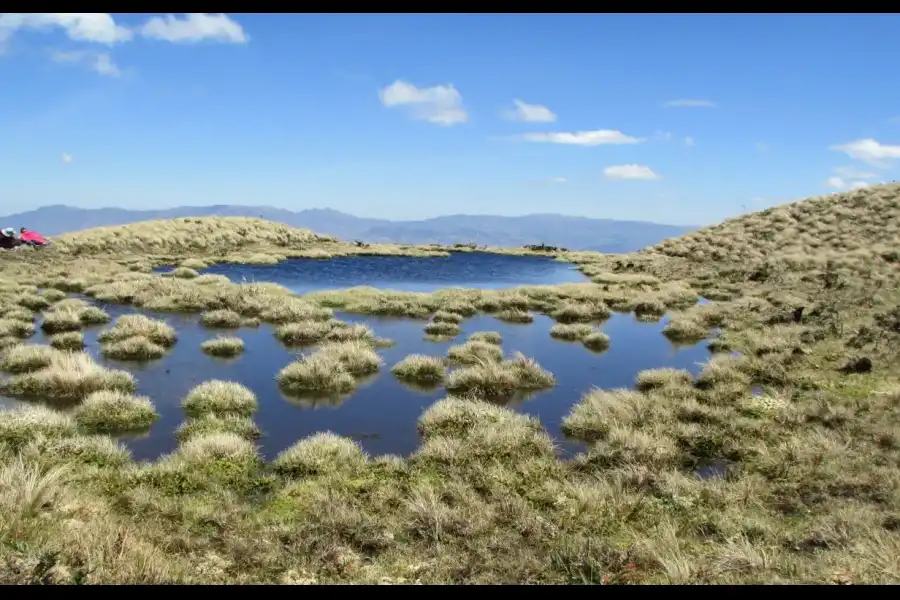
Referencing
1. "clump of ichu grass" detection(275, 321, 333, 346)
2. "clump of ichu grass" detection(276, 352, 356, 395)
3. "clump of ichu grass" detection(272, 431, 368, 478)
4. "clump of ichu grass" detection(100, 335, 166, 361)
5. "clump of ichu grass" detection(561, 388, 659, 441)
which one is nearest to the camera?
"clump of ichu grass" detection(272, 431, 368, 478)

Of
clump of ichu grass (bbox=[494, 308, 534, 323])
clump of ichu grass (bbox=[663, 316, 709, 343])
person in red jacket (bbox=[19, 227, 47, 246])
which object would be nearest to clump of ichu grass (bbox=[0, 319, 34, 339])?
clump of ichu grass (bbox=[494, 308, 534, 323])

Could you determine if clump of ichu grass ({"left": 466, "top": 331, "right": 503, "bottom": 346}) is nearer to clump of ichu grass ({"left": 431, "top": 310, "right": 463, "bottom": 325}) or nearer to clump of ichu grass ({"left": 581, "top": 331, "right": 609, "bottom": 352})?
clump of ichu grass ({"left": 581, "top": 331, "right": 609, "bottom": 352})

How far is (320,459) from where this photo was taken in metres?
10.3

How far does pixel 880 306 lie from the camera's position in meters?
23.7

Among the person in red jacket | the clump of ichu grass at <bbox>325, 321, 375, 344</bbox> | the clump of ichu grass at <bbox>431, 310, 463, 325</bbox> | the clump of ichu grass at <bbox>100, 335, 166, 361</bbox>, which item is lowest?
the clump of ichu grass at <bbox>100, 335, 166, 361</bbox>

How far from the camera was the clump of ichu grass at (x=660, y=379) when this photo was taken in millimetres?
Result: 16234

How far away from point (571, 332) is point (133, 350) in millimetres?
16285

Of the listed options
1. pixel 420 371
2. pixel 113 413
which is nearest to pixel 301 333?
pixel 420 371

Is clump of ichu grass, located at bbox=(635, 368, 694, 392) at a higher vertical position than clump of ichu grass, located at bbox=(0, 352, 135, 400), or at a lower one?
higher

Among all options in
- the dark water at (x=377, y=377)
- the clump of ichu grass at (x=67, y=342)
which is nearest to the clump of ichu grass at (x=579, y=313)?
the dark water at (x=377, y=377)

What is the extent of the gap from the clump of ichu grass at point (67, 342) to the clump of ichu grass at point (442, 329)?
12505 millimetres

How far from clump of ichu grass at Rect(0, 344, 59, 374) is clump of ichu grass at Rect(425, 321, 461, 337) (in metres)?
13.0

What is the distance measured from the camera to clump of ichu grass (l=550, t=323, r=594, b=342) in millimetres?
23125
